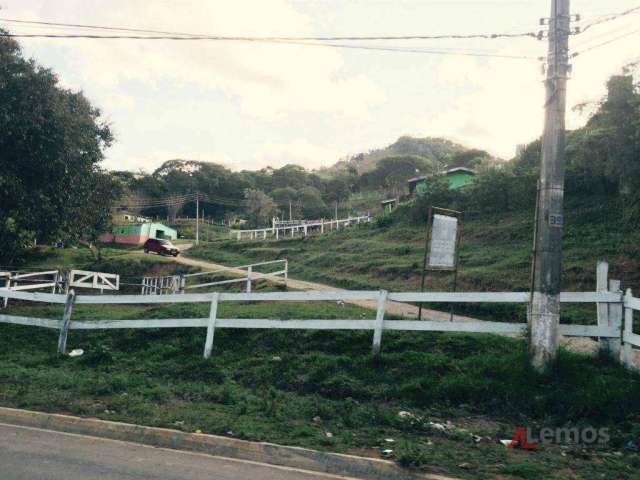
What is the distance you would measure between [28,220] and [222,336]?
11.6 m

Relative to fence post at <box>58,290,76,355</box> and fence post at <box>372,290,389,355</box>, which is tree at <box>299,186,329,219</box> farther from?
fence post at <box>372,290,389,355</box>

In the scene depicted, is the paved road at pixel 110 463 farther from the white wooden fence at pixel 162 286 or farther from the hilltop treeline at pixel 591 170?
the hilltop treeline at pixel 591 170

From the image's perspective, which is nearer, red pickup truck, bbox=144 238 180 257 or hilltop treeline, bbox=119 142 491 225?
red pickup truck, bbox=144 238 180 257

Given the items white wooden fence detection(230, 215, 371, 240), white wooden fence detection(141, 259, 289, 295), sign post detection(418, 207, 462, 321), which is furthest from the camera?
white wooden fence detection(230, 215, 371, 240)

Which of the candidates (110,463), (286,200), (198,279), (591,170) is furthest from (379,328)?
(286,200)

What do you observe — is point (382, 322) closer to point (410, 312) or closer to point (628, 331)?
point (628, 331)

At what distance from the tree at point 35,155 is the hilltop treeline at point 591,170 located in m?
20.1

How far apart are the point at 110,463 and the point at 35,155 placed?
1612 cm

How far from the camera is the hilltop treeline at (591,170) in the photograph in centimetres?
2117

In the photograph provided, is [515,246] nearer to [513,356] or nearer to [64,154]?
[513,356]

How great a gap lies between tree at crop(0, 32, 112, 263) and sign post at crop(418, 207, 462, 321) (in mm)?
13818

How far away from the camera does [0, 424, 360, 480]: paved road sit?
5570mm

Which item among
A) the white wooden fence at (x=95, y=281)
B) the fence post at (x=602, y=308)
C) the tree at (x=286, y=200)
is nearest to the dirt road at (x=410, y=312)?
the fence post at (x=602, y=308)

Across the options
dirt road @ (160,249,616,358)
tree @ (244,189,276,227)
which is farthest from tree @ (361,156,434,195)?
dirt road @ (160,249,616,358)
